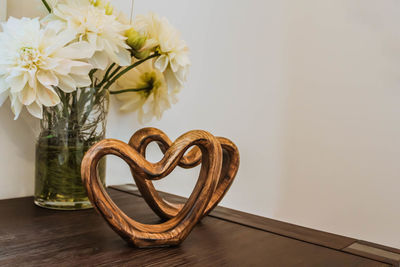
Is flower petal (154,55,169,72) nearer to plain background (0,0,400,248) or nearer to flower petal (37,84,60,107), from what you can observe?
flower petal (37,84,60,107)

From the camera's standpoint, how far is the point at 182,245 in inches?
23.4

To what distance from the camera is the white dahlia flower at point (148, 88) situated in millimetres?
891

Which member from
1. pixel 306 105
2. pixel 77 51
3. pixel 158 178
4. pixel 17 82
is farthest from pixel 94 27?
pixel 306 105

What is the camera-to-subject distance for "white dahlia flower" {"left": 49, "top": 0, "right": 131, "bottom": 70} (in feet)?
2.18

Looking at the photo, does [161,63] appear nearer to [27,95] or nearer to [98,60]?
[98,60]

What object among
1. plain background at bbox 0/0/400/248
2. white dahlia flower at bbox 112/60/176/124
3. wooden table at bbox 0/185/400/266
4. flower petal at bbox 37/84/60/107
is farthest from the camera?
plain background at bbox 0/0/400/248

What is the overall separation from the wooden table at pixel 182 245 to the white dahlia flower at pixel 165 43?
1.00 ft

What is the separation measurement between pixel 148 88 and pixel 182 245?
430mm

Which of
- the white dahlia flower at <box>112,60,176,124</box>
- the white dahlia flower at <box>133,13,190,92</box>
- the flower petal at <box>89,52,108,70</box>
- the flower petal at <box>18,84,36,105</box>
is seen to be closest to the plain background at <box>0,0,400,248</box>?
the white dahlia flower at <box>112,60,176,124</box>

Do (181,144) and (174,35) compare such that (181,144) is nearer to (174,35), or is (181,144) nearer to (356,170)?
(174,35)

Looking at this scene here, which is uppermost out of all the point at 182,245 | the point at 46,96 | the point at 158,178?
the point at 46,96

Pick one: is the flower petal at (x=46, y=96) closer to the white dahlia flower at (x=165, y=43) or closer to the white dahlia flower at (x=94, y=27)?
the white dahlia flower at (x=94, y=27)

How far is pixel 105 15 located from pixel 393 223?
52.0 inches

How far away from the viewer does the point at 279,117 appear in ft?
5.28
